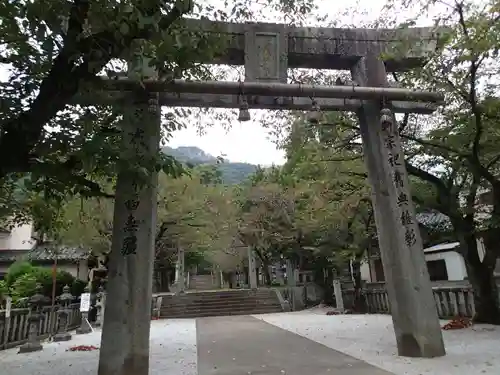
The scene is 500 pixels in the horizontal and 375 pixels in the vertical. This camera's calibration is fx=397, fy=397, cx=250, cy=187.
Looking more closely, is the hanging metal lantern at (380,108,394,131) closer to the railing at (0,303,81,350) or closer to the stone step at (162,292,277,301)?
the railing at (0,303,81,350)

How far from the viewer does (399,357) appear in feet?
21.7

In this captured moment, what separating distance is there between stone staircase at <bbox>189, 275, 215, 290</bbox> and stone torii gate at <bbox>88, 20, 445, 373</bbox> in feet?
119

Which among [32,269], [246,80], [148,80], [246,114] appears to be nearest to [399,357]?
[246,114]

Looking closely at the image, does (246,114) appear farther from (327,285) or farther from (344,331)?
(327,285)

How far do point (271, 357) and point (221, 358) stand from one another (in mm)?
933

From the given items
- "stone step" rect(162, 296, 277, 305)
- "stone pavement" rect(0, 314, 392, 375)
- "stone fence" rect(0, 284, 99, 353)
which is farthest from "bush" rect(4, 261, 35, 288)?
"stone step" rect(162, 296, 277, 305)

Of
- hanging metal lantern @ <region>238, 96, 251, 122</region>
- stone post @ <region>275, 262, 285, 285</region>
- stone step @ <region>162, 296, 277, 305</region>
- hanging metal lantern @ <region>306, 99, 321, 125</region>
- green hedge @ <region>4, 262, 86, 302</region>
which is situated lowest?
stone step @ <region>162, 296, 277, 305</region>

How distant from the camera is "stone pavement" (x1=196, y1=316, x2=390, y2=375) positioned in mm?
6086

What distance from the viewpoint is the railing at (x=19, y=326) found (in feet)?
35.4

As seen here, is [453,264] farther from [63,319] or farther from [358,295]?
[63,319]

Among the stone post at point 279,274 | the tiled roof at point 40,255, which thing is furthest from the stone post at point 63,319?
the stone post at point 279,274

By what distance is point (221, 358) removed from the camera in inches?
292

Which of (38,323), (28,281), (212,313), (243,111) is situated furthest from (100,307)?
(243,111)

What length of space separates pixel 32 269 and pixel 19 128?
47.2ft
